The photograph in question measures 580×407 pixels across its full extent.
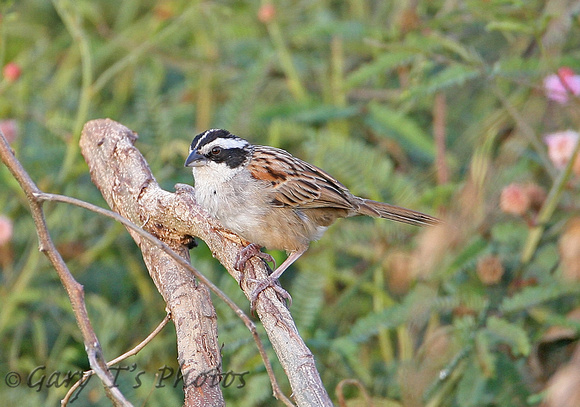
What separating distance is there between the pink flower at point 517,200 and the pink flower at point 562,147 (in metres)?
0.32

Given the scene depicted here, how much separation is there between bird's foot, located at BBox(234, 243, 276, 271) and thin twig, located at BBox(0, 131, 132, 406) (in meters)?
0.99

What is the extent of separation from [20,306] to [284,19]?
3302 millimetres

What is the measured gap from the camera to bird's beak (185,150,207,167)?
151 inches

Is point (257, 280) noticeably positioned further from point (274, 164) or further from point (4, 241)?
point (4, 241)

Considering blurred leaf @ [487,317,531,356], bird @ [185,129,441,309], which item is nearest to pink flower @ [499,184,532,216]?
bird @ [185,129,441,309]

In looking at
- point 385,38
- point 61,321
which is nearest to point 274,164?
point 385,38

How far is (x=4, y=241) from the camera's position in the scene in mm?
4980

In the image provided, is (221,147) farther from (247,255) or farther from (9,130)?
(9,130)

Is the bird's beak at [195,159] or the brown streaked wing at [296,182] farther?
the brown streaked wing at [296,182]

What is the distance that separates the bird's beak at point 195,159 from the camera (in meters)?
3.83

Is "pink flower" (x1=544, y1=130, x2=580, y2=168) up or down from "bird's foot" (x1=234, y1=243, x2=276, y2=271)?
up

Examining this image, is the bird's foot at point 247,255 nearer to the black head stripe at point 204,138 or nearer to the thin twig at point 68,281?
the black head stripe at point 204,138

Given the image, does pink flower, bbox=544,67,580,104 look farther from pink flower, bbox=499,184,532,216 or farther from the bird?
the bird
